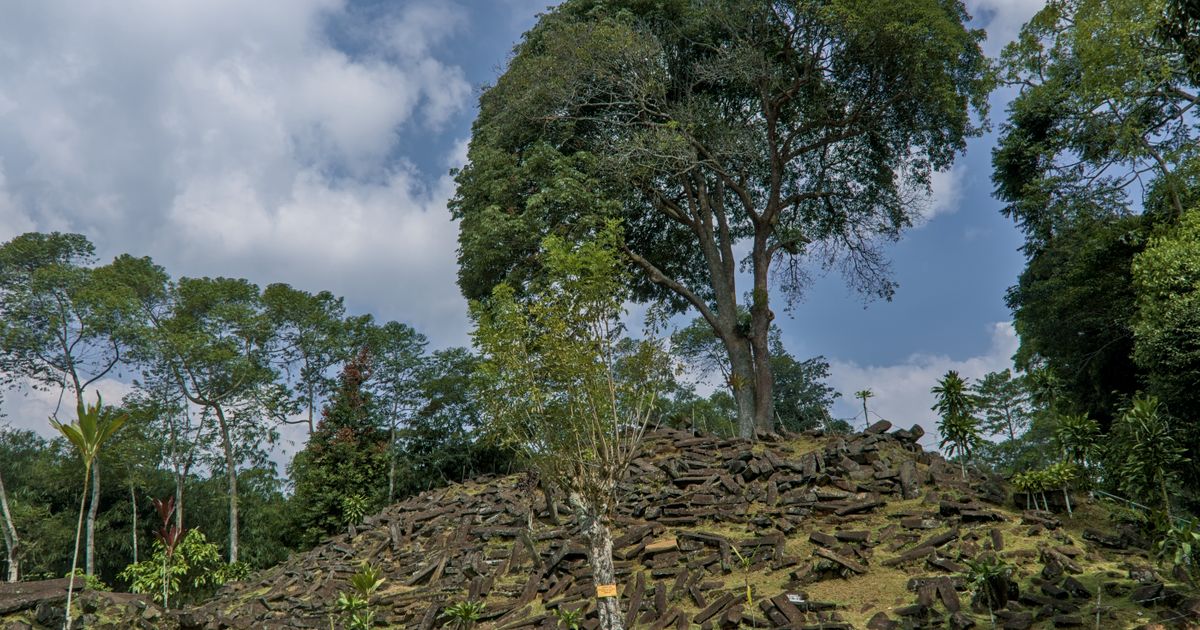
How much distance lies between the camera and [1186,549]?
24.2 feet

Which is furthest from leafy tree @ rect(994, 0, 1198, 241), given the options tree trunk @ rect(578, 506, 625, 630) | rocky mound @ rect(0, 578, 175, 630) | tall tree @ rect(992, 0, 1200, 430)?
rocky mound @ rect(0, 578, 175, 630)

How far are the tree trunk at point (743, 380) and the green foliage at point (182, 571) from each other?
13.1m

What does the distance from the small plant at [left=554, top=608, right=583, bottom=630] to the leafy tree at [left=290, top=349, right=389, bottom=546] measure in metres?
10.6

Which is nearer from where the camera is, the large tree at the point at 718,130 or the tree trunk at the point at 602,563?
the tree trunk at the point at 602,563

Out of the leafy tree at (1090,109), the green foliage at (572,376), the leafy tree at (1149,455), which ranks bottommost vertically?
the leafy tree at (1149,455)

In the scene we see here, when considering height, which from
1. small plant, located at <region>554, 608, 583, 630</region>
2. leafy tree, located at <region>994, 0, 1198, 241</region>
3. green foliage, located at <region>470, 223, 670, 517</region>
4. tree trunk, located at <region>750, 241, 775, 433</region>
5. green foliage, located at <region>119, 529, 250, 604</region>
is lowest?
small plant, located at <region>554, 608, 583, 630</region>

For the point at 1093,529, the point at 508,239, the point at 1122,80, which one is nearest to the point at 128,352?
the point at 508,239

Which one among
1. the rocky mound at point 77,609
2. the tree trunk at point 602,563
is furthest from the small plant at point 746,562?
the rocky mound at point 77,609

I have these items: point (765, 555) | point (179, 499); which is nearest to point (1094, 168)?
point (765, 555)

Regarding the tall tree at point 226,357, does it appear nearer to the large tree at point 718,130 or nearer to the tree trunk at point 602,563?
the large tree at point 718,130

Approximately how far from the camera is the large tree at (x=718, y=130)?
1688 cm

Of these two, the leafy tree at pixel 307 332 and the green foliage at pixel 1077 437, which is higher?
the leafy tree at pixel 307 332

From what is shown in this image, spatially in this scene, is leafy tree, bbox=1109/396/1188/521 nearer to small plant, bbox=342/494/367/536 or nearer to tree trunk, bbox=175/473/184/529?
small plant, bbox=342/494/367/536

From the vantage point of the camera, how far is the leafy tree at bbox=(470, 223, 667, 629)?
8531 mm
